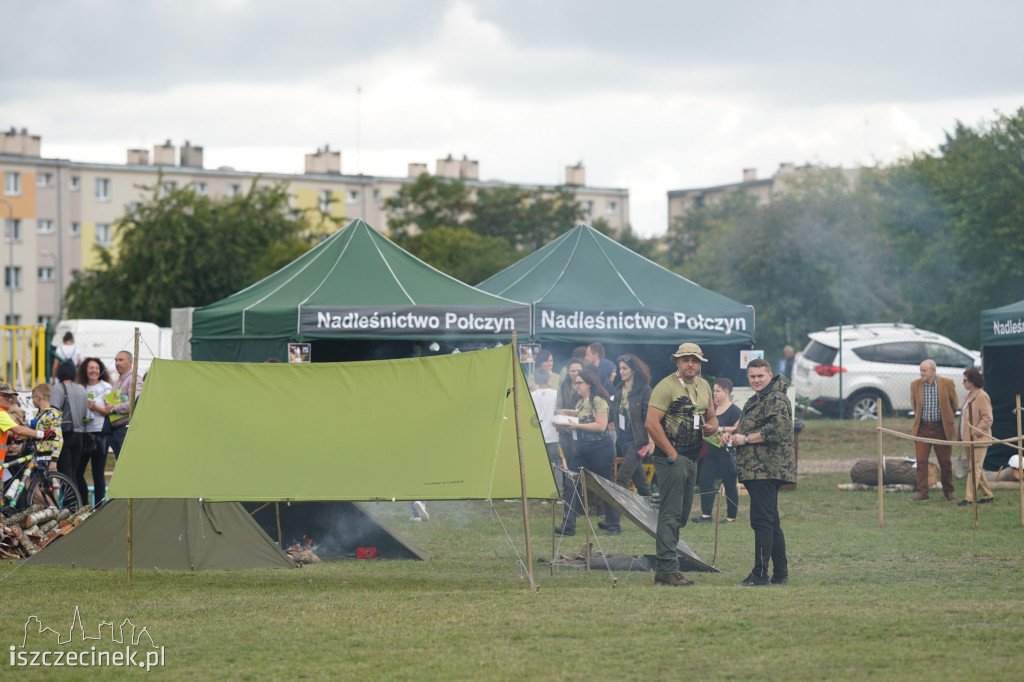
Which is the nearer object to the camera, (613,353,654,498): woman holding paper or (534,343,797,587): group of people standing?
(534,343,797,587): group of people standing

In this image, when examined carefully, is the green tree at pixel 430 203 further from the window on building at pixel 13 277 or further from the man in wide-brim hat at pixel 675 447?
the man in wide-brim hat at pixel 675 447


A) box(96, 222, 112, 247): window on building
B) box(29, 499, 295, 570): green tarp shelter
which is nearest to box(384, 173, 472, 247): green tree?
box(96, 222, 112, 247): window on building

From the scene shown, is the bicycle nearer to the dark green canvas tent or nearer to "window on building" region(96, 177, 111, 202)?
the dark green canvas tent

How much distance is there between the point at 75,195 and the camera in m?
74.4

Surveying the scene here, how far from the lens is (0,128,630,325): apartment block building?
71.2 metres

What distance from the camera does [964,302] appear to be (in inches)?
1342

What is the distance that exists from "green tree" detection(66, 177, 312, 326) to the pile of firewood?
34436 millimetres

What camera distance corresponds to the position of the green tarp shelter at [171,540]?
10.0 m

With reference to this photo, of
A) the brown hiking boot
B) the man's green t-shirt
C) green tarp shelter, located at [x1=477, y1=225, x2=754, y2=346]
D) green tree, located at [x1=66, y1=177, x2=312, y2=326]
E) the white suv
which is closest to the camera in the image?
the brown hiking boot

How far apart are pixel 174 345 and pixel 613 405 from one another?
6.10 m

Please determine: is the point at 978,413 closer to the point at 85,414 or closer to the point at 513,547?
the point at 513,547

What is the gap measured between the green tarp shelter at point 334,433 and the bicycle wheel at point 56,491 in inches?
129

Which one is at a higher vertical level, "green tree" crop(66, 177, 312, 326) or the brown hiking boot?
"green tree" crop(66, 177, 312, 326)

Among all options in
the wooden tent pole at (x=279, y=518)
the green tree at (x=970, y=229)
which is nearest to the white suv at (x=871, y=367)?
the green tree at (x=970, y=229)
